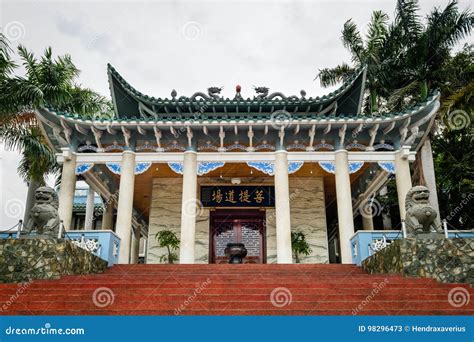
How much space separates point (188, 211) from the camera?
37.2 ft

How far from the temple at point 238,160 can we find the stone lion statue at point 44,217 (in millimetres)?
2857

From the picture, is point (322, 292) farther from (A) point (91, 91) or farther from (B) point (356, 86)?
(A) point (91, 91)

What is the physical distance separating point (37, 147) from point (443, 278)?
13396 mm

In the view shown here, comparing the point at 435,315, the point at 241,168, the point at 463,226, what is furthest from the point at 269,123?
the point at 463,226

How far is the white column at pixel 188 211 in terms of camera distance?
11102 mm

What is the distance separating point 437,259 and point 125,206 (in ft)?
25.4

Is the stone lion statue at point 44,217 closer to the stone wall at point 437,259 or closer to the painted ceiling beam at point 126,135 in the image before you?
the painted ceiling beam at point 126,135
